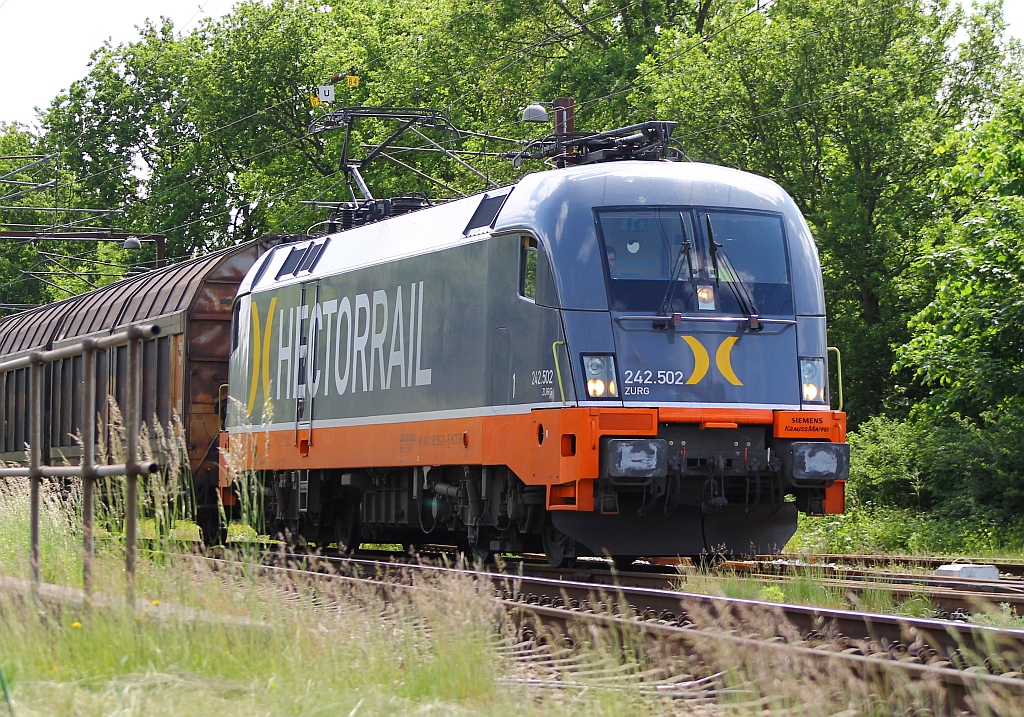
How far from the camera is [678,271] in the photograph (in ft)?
39.2

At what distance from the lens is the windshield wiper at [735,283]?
1198 centimetres

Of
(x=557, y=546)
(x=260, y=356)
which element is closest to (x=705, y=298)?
(x=557, y=546)

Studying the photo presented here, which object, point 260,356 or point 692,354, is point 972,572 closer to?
point 692,354

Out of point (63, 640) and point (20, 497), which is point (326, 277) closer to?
point (20, 497)

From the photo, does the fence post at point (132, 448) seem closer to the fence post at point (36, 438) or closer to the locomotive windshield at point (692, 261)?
the fence post at point (36, 438)

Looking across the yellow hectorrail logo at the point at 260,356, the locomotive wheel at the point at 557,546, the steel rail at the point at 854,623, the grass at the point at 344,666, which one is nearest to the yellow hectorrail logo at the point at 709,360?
the locomotive wheel at the point at 557,546

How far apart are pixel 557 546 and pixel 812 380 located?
2.61m

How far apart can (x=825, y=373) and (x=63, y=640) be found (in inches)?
291

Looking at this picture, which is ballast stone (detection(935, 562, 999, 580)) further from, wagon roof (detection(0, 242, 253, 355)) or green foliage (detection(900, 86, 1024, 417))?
wagon roof (detection(0, 242, 253, 355))

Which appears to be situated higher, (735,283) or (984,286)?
(984,286)

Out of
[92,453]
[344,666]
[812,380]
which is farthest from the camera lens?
[812,380]

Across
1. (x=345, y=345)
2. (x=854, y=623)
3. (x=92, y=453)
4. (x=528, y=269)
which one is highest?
(x=528, y=269)

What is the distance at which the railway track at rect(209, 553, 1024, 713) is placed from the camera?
624 centimetres

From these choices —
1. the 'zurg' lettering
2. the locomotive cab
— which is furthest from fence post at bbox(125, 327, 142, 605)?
the 'zurg' lettering
